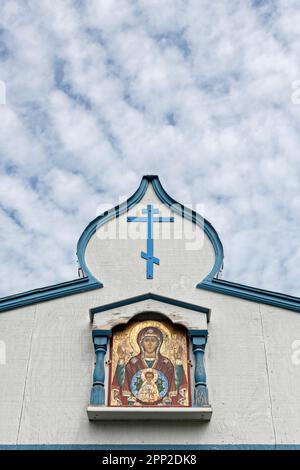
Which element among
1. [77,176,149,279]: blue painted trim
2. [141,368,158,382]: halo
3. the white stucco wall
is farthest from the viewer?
[77,176,149,279]: blue painted trim

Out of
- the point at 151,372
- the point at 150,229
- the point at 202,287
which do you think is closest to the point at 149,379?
the point at 151,372

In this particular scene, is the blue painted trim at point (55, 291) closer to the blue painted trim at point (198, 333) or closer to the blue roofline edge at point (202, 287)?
the blue roofline edge at point (202, 287)

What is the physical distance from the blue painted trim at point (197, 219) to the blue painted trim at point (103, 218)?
26 centimetres

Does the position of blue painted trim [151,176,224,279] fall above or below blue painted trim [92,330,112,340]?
above

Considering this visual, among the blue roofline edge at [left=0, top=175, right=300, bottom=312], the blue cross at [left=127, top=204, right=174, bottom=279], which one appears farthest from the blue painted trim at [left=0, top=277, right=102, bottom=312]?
the blue cross at [left=127, top=204, right=174, bottom=279]

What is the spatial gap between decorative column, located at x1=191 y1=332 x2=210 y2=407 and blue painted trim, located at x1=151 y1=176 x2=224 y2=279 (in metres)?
1.23

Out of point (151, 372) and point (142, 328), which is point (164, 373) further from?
point (142, 328)

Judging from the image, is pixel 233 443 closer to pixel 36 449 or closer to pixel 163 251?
pixel 36 449

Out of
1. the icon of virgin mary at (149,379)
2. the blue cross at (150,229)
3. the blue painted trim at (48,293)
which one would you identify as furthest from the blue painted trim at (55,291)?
the icon of virgin mary at (149,379)

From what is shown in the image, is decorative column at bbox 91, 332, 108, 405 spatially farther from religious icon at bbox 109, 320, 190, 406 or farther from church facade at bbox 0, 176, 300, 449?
religious icon at bbox 109, 320, 190, 406

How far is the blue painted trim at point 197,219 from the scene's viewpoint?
10672mm

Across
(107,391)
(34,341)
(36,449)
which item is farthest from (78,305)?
(36,449)

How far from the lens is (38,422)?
8953 mm

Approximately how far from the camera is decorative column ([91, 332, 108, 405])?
29.5ft
